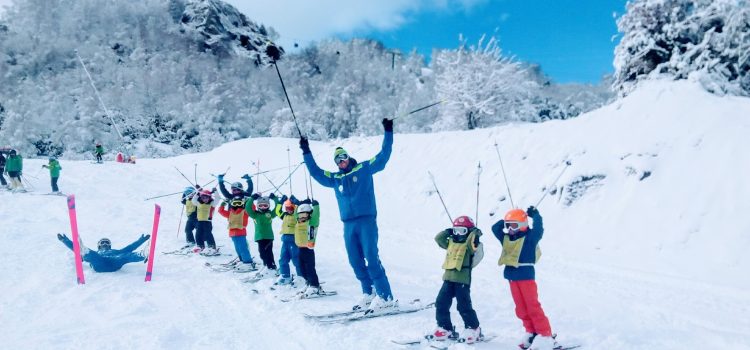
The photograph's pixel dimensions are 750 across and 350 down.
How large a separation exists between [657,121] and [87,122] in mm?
55284

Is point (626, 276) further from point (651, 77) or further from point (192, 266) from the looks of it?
point (651, 77)

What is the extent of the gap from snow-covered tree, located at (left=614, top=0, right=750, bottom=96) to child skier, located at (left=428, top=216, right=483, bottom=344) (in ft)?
38.6

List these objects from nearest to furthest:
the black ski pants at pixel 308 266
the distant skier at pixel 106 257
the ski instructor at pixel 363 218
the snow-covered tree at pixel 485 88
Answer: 1. the ski instructor at pixel 363 218
2. the black ski pants at pixel 308 266
3. the distant skier at pixel 106 257
4. the snow-covered tree at pixel 485 88

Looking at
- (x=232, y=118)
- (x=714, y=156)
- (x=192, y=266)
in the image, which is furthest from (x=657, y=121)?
(x=232, y=118)

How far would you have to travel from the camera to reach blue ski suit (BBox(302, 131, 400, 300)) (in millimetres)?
5789

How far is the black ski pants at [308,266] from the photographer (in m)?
6.93

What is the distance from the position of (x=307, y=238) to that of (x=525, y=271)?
3.43 metres

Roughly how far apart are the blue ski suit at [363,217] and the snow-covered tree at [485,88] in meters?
21.9

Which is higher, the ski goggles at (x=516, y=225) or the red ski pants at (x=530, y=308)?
the ski goggles at (x=516, y=225)

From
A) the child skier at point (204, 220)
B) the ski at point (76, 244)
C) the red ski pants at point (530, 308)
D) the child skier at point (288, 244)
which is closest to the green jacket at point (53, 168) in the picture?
the child skier at point (204, 220)

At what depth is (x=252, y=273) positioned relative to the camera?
825 cm

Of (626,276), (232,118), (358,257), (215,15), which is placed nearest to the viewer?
(358,257)

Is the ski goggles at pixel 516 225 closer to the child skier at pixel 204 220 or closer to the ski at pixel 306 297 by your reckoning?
the ski at pixel 306 297

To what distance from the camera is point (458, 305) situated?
4.75m
